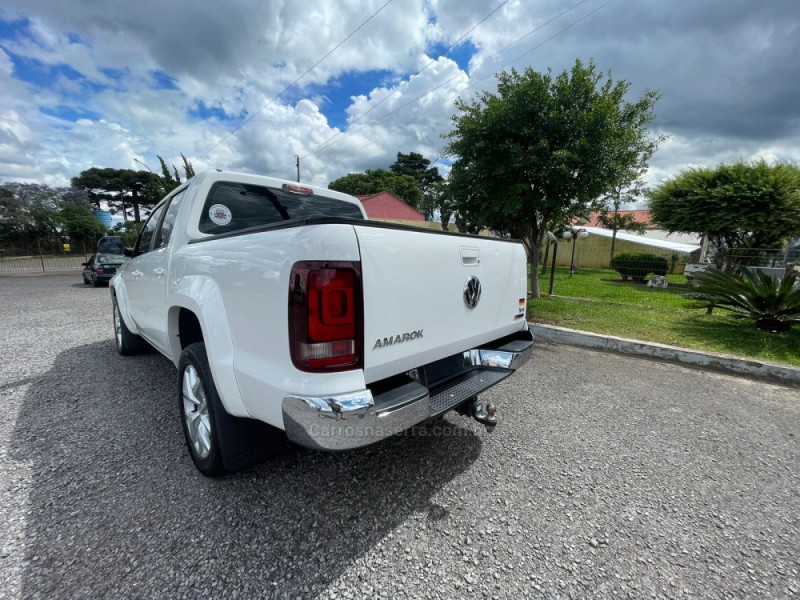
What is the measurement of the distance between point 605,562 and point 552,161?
7.18 meters

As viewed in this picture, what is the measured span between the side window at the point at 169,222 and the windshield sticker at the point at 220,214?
37 cm

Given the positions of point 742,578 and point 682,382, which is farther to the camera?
point 682,382

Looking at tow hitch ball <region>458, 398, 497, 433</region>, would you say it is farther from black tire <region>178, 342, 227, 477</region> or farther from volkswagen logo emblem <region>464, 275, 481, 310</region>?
black tire <region>178, 342, 227, 477</region>

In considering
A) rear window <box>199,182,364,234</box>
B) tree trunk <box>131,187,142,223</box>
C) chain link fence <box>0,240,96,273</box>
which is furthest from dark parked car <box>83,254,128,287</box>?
tree trunk <box>131,187,142,223</box>

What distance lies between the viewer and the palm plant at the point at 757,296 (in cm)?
541

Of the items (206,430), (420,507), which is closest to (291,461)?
(206,430)

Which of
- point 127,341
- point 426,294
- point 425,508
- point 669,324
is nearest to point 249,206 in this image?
point 426,294

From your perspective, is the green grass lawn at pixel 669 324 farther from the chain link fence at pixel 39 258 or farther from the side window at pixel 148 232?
the chain link fence at pixel 39 258

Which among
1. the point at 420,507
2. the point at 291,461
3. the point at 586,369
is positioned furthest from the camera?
the point at 586,369

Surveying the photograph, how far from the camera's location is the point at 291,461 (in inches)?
96.7

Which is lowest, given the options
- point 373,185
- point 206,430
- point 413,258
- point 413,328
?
point 206,430

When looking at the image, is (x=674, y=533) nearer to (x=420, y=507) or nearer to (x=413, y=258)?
(x=420, y=507)

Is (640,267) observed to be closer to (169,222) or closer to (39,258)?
(169,222)

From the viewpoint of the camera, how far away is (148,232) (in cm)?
395
